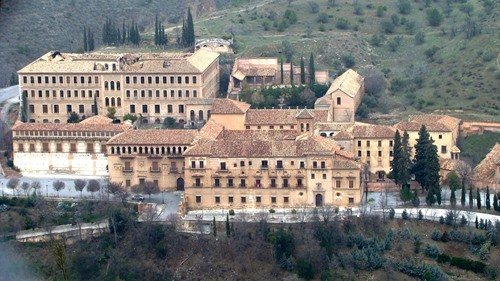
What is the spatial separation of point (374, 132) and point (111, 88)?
35.4 ft

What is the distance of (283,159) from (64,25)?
96.0 ft

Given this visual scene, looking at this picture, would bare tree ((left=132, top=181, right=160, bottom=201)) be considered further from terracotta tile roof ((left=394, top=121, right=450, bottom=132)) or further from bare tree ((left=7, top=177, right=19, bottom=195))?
terracotta tile roof ((left=394, top=121, right=450, bottom=132))

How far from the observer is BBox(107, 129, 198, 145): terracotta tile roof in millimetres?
34219

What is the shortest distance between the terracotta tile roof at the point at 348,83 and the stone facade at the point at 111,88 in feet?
15.6

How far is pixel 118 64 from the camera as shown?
40.5 m

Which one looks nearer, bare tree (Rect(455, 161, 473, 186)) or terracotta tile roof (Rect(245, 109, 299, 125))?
bare tree (Rect(455, 161, 473, 186))

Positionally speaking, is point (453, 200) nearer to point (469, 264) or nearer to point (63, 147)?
point (469, 264)

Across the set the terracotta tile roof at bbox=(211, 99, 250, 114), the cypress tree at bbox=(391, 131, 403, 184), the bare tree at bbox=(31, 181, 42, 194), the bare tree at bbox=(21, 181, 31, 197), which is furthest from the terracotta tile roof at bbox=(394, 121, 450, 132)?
the bare tree at bbox=(21, 181, 31, 197)

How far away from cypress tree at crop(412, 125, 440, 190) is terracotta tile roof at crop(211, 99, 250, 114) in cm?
651

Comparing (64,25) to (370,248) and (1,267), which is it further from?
(1,267)

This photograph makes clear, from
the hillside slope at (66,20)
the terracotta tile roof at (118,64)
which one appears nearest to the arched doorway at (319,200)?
the terracotta tile roof at (118,64)

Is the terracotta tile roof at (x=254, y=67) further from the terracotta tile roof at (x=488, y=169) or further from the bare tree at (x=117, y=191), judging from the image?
the terracotta tile roof at (x=488, y=169)

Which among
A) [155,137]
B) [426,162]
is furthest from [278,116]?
[426,162]

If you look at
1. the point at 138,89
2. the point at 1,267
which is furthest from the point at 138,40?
the point at 1,267
